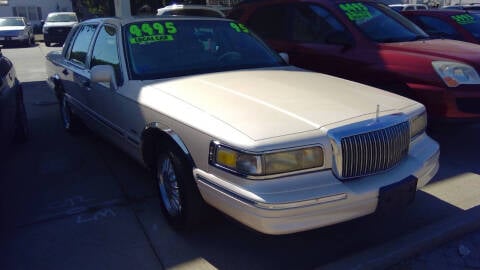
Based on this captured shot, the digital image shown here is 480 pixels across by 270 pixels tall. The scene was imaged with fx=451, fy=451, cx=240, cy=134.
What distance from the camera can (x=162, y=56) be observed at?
398cm

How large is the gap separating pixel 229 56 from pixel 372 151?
1937 millimetres

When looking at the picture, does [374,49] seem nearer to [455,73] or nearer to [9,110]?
[455,73]

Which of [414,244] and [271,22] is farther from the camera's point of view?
[271,22]

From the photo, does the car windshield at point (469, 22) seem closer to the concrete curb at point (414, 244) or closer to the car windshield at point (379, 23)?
the car windshield at point (379, 23)

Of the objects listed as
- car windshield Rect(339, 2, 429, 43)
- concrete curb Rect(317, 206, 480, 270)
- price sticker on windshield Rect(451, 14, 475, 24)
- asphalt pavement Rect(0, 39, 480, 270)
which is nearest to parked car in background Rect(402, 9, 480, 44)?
price sticker on windshield Rect(451, 14, 475, 24)

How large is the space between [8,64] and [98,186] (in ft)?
7.04


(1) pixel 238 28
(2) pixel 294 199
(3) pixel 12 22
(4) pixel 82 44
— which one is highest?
(1) pixel 238 28

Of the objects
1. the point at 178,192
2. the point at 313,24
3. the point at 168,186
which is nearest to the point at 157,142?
the point at 168,186

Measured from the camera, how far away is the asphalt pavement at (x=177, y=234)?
306 centimetres

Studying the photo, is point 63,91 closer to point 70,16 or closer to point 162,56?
point 162,56

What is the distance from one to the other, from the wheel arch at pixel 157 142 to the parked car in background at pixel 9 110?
51.9 inches

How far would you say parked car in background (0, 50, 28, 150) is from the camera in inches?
162

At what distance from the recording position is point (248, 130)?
8.71 ft

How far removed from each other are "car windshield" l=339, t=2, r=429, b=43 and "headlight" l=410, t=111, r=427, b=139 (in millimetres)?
2329
